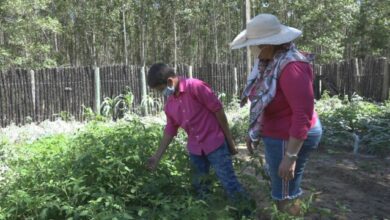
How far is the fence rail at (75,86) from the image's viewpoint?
10.1 metres

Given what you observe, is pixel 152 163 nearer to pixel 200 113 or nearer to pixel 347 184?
pixel 200 113

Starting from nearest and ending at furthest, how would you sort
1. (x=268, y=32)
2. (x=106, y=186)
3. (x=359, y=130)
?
(x=268, y=32) < (x=106, y=186) < (x=359, y=130)

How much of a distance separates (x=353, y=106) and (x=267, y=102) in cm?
716

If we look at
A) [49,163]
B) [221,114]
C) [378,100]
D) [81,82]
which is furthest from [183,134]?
[378,100]

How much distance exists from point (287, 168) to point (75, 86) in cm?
895

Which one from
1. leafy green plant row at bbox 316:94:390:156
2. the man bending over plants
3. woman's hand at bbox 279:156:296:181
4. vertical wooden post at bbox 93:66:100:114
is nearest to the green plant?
vertical wooden post at bbox 93:66:100:114

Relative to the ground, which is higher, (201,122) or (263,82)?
(263,82)

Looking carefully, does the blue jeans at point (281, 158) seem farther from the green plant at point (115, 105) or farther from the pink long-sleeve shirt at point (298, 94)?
the green plant at point (115, 105)

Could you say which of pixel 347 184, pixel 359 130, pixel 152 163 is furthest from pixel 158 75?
→ pixel 359 130

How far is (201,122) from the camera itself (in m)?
3.63

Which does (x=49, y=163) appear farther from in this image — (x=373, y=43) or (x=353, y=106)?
(x=373, y=43)

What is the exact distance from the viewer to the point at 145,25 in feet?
134

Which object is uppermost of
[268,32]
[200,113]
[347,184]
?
[268,32]

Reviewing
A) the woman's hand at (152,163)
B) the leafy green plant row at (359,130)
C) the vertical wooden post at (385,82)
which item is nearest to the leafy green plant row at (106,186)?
the woman's hand at (152,163)
